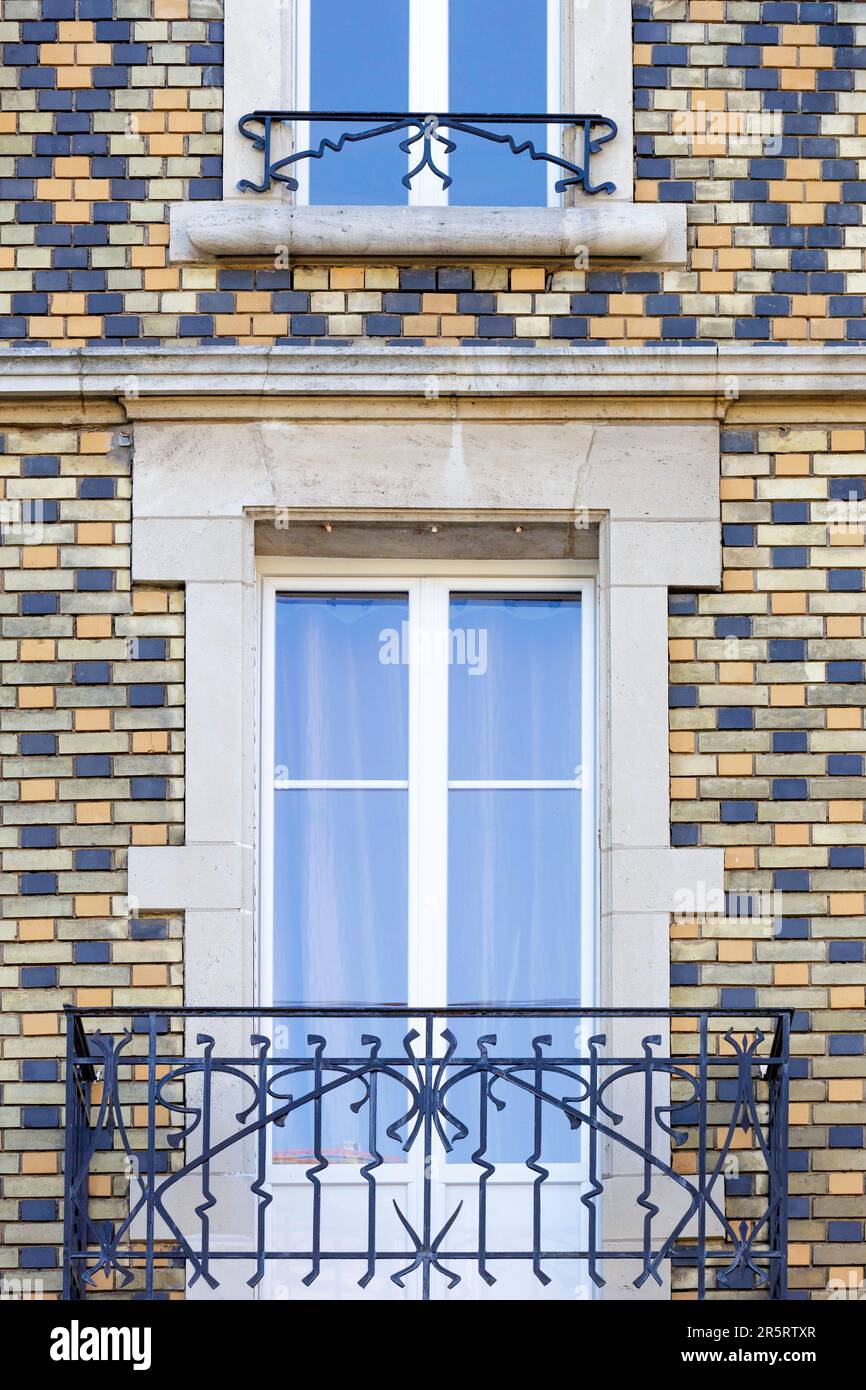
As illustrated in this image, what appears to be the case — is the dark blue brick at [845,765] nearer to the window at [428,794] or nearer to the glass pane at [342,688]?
the window at [428,794]

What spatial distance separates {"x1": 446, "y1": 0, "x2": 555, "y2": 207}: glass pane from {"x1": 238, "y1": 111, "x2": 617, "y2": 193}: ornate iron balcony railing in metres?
0.07

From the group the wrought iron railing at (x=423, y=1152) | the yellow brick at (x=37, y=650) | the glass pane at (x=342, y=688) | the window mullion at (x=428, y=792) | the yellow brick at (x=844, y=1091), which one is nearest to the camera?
the wrought iron railing at (x=423, y=1152)

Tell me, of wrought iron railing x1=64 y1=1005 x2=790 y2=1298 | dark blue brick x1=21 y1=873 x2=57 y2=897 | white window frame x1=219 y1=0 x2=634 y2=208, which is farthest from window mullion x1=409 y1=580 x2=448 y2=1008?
white window frame x1=219 y1=0 x2=634 y2=208

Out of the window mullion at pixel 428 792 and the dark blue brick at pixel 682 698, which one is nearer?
the dark blue brick at pixel 682 698

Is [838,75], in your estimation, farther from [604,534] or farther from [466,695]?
[466,695]

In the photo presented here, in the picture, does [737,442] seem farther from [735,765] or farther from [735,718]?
[735,765]

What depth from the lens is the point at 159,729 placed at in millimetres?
6320

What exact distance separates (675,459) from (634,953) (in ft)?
5.28

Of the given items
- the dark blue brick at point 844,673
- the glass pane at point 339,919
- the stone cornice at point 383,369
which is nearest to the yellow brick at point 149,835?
the glass pane at point 339,919

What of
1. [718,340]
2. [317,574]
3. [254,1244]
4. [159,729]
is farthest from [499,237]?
[254,1244]

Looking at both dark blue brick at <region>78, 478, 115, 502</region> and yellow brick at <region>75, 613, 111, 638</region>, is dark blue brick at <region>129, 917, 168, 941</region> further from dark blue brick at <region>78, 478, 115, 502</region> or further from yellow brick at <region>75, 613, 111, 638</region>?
dark blue brick at <region>78, 478, 115, 502</region>

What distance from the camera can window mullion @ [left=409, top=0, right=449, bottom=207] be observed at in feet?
21.9

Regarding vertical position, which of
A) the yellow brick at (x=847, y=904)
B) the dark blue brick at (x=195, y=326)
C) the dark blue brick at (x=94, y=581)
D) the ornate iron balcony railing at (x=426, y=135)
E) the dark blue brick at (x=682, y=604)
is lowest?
the yellow brick at (x=847, y=904)

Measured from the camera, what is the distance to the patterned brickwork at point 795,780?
6.13 m
